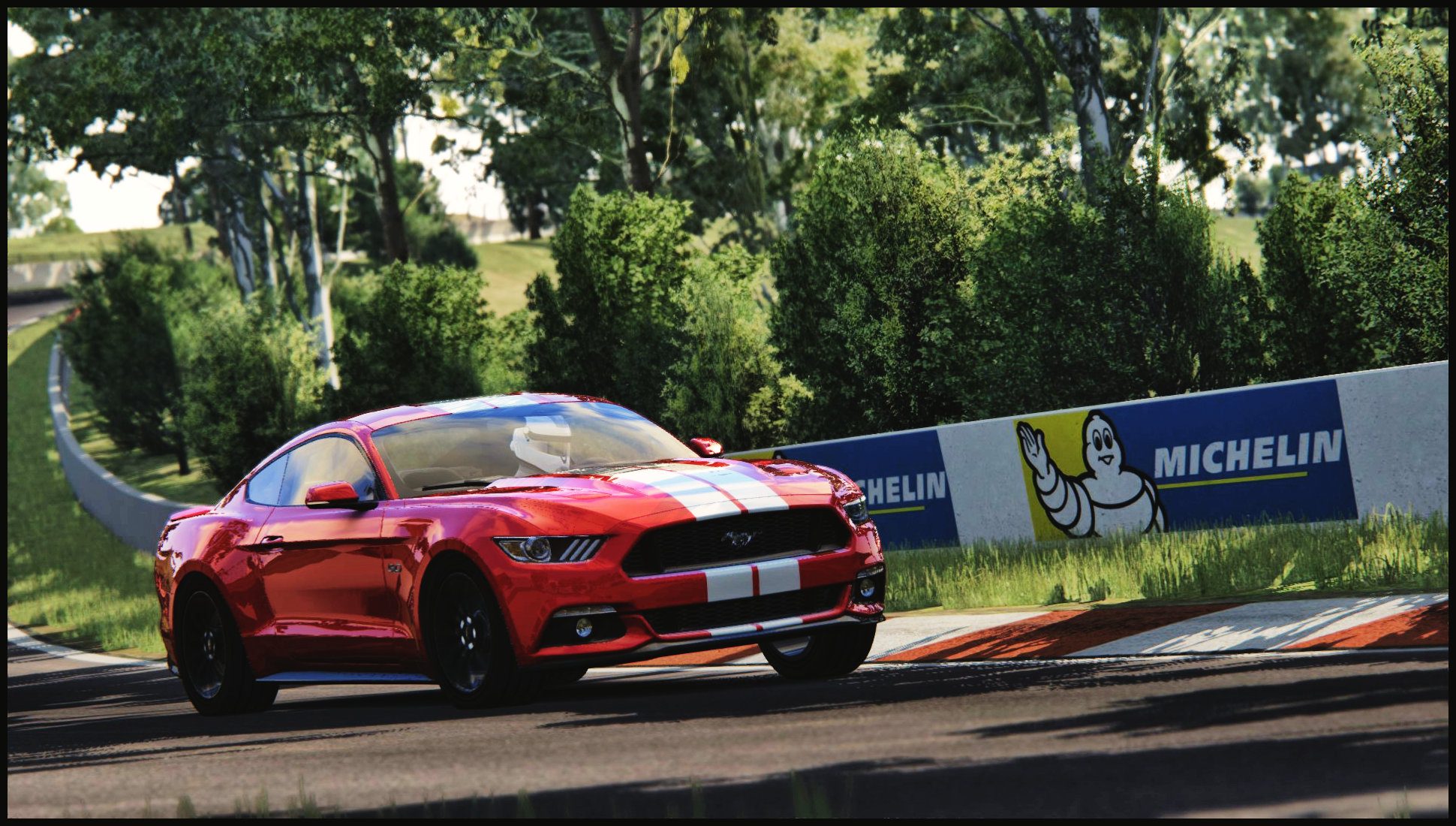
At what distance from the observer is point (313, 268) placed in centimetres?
4547

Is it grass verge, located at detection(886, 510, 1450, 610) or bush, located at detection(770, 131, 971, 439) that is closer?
grass verge, located at detection(886, 510, 1450, 610)

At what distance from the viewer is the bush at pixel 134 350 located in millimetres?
49875

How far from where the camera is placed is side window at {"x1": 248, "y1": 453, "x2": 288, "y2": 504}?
10.5 metres

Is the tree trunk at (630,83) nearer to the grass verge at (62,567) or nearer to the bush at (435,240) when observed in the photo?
the grass verge at (62,567)

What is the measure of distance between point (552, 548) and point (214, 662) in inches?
139

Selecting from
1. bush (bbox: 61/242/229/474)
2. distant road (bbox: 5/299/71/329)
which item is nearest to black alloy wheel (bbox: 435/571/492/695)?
bush (bbox: 61/242/229/474)

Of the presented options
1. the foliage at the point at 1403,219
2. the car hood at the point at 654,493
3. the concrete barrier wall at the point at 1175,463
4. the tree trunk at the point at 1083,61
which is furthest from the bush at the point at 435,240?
the car hood at the point at 654,493

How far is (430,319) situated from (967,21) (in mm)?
15134

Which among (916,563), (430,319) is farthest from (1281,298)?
(430,319)

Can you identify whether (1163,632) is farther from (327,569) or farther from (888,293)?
(888,293)

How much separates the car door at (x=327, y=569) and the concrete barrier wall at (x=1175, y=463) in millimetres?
6097

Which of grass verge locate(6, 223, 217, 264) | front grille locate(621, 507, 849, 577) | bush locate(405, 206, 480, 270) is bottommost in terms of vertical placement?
front grille locate(621, 507, 849, 577)

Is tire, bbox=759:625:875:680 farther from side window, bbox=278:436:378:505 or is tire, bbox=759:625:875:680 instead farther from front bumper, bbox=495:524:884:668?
side window, bbox=278:436:378:505

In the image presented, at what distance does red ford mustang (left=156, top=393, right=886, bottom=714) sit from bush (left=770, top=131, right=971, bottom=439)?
10.4 meters
